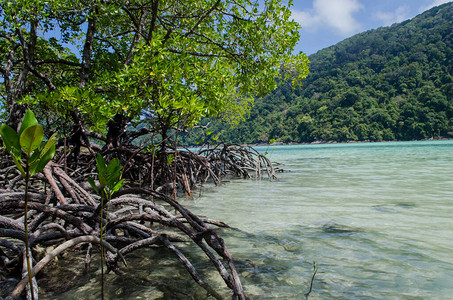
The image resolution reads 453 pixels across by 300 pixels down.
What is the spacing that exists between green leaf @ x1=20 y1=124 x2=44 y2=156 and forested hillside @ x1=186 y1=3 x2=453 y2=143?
52.7m

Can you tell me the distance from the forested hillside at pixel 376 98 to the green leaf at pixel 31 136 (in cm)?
5272

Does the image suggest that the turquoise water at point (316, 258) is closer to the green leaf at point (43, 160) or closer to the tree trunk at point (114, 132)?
the green leaf at point (43, 160)

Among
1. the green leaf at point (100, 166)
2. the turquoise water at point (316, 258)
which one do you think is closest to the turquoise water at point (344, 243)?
the turquoise water at point (316, 258)

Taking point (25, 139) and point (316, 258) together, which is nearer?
point (25, 139)

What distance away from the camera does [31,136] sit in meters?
0.81

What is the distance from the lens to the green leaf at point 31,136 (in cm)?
80

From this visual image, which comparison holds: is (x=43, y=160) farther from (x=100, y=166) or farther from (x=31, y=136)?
(x=100, y=166)

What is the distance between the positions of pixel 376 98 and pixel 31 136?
89112 millimetres

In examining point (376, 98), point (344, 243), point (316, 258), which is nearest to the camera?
point (316, 258)

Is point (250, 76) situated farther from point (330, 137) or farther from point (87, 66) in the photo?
point (330, 137)

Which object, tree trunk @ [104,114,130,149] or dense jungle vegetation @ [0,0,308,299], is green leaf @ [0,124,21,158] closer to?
dense jungle vegetation @ [0,0,308,299]

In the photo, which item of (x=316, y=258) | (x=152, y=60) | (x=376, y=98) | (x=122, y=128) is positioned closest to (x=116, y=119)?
(x=122, y=128)

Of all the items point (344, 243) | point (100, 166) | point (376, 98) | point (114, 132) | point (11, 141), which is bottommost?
point (344, 243)

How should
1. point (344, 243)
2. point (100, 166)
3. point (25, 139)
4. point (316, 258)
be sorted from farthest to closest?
1. point (344, 243)
2. point (316, 258)
3. point (100, 166)
4. point (25, 139)
